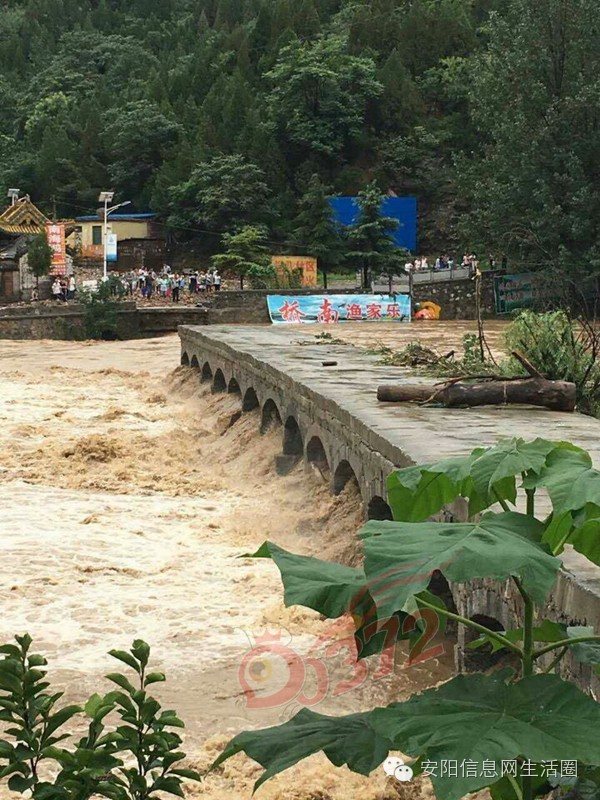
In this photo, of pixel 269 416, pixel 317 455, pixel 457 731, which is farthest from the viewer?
pixel 269 416

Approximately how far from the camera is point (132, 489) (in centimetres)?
1494

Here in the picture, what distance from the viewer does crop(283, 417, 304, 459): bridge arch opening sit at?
1534cm

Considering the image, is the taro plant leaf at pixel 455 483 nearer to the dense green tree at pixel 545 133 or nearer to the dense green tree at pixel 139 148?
the dense green tree at pixel 545 133

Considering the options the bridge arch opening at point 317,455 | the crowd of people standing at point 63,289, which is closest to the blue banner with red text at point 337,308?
the crowd of people standing at point 63,289

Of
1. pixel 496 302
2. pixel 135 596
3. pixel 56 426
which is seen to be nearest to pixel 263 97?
pixel 496 302

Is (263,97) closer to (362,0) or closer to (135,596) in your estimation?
(362,0)

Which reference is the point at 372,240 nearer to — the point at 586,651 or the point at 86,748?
the point at 586,651

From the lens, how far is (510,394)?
12.1m

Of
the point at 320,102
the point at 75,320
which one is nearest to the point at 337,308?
the point at 75,320

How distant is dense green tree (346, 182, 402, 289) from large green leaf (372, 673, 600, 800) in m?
42.7

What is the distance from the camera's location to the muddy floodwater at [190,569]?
7457mm

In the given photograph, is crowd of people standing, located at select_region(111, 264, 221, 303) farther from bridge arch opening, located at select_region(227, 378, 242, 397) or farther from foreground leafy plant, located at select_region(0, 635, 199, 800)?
foreground leafy plant, located at select_region(0, 635, 199, 800)

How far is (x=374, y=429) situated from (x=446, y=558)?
27.3ft

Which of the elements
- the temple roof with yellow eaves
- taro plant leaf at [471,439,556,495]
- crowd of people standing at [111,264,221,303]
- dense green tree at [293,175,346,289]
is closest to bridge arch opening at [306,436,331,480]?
taro plant leaf at [471,439,556,495]
